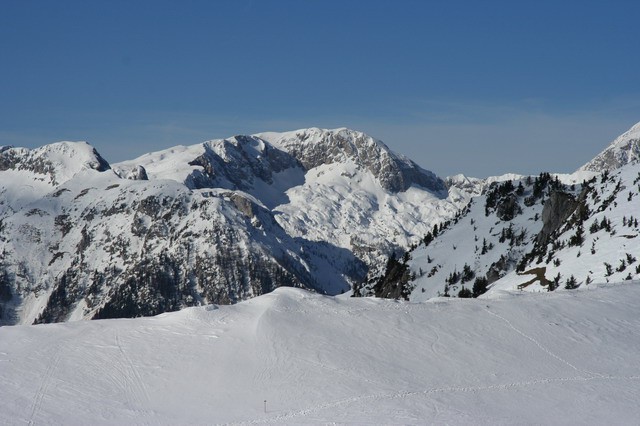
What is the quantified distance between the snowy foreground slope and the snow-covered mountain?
21176 mm

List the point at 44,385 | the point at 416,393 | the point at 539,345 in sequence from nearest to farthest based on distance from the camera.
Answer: the point at 416,393 < the point at 44,385 < the point at 539,345

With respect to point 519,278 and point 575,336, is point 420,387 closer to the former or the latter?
point 575,336

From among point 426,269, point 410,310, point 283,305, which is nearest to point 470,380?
point 410,310

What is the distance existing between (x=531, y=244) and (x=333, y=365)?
58.7 m

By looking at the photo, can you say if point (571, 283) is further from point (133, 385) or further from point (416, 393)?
point (133, 385)

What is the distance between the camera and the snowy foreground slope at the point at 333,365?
2853cm

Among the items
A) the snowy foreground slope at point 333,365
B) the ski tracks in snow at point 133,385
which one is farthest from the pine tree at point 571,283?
the ski tracks in snow at point 133,385

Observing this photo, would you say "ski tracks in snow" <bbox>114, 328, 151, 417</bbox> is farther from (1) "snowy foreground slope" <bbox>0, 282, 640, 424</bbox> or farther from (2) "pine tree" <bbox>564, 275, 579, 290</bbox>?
(2) "pine tree" <bbox>564, 275, 579, 290</bbox>

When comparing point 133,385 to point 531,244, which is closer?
point 133,385

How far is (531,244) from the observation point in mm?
85562

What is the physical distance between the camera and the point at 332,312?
3862cm

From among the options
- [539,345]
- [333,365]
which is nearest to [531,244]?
[539,345]

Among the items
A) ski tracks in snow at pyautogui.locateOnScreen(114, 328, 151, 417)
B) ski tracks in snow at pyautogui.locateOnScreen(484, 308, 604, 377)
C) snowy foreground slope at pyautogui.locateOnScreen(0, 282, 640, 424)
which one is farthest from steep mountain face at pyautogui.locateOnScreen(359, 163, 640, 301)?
ski tracks in snow at pyautogui.locateOnScreen(114, 328, 151, 417)

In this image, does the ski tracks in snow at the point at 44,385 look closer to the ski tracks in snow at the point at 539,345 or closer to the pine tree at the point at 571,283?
the ski tracks in snow at the point at 539,345
